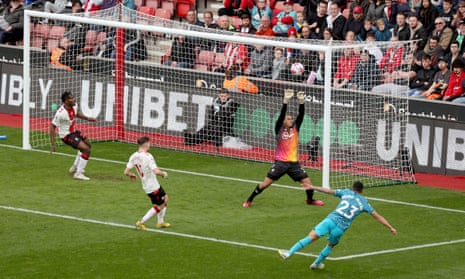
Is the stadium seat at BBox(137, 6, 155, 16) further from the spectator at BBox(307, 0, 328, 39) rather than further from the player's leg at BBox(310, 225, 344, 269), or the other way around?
the player's leg at BBox(310, 225, 344, 269)

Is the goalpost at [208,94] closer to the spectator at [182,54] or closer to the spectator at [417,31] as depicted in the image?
the spectator at [182,54]

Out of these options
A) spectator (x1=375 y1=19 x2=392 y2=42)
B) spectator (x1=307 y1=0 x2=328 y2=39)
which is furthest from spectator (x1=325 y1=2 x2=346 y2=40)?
spectator (x1=375 y1=19 x2=392 y2=42)

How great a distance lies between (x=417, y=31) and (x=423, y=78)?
156 centimetres

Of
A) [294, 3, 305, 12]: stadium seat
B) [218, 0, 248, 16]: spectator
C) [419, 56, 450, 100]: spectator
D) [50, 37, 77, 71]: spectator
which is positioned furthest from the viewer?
[218, 0, 248, 16]: spectator

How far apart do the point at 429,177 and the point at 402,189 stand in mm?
1743

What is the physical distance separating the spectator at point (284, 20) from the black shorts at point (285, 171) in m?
9.77

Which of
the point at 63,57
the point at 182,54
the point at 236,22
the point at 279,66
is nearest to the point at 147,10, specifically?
the point at 236,22

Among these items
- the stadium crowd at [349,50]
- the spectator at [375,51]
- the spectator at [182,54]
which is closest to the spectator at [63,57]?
the stadium crowd at [349,50]

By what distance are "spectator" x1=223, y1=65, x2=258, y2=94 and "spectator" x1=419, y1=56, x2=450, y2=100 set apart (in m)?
4.23

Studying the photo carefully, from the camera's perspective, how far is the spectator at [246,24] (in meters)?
32.1

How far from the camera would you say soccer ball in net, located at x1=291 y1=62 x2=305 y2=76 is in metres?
28.5

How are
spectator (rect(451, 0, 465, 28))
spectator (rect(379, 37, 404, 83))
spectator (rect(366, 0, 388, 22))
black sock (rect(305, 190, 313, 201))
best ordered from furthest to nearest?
spectator (rect(366, 0, 388, 22)) < spectator (rect(451, 0, 465, 28)) < spectator (rect(379, 37, 404, 83)) < black sock (rect(305, 190, 313, 201))

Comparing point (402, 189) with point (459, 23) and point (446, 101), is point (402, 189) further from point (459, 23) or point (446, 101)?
point (459, 23)

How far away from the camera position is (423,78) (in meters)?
28.4
